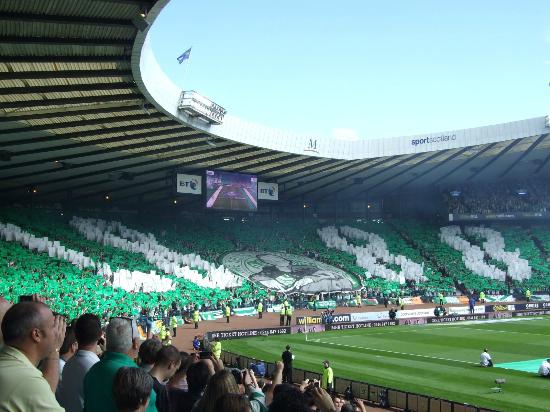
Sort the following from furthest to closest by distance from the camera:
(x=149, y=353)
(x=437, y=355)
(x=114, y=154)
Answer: (x=114, y=154), (x=437, y=355), (x=149, y=353)

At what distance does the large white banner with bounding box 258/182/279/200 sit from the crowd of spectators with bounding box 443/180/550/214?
23.7 metres

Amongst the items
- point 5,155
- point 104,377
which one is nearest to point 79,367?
point 104,377

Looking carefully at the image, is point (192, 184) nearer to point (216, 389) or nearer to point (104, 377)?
point (104, 377)

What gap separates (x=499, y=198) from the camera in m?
69.6

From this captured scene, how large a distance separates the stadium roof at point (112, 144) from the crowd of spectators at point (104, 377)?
57.9 ft

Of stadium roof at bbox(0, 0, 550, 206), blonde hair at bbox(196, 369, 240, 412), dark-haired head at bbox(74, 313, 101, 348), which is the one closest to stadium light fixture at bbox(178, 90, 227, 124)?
stadium roof at bbox(0, 0, 550, 206)

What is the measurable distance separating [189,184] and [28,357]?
160 feet

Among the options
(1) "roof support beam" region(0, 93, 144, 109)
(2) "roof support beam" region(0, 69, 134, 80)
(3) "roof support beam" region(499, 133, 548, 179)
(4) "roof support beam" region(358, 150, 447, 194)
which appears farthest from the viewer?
(4) "roof support beam" region(358, 150, 447, 194)

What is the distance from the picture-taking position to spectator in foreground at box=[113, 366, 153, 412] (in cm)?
463

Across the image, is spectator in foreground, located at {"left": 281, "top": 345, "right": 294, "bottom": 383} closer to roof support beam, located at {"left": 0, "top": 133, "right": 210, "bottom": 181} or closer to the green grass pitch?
the green grass pitch

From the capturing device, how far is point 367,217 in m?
75.7

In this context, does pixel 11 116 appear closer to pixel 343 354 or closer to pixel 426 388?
pixel 343 354

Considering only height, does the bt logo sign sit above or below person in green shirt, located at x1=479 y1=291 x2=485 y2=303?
above

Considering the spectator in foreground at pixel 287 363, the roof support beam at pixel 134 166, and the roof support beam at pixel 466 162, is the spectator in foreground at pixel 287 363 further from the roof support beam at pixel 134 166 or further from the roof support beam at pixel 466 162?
the roof support beam at pixel 466 162
